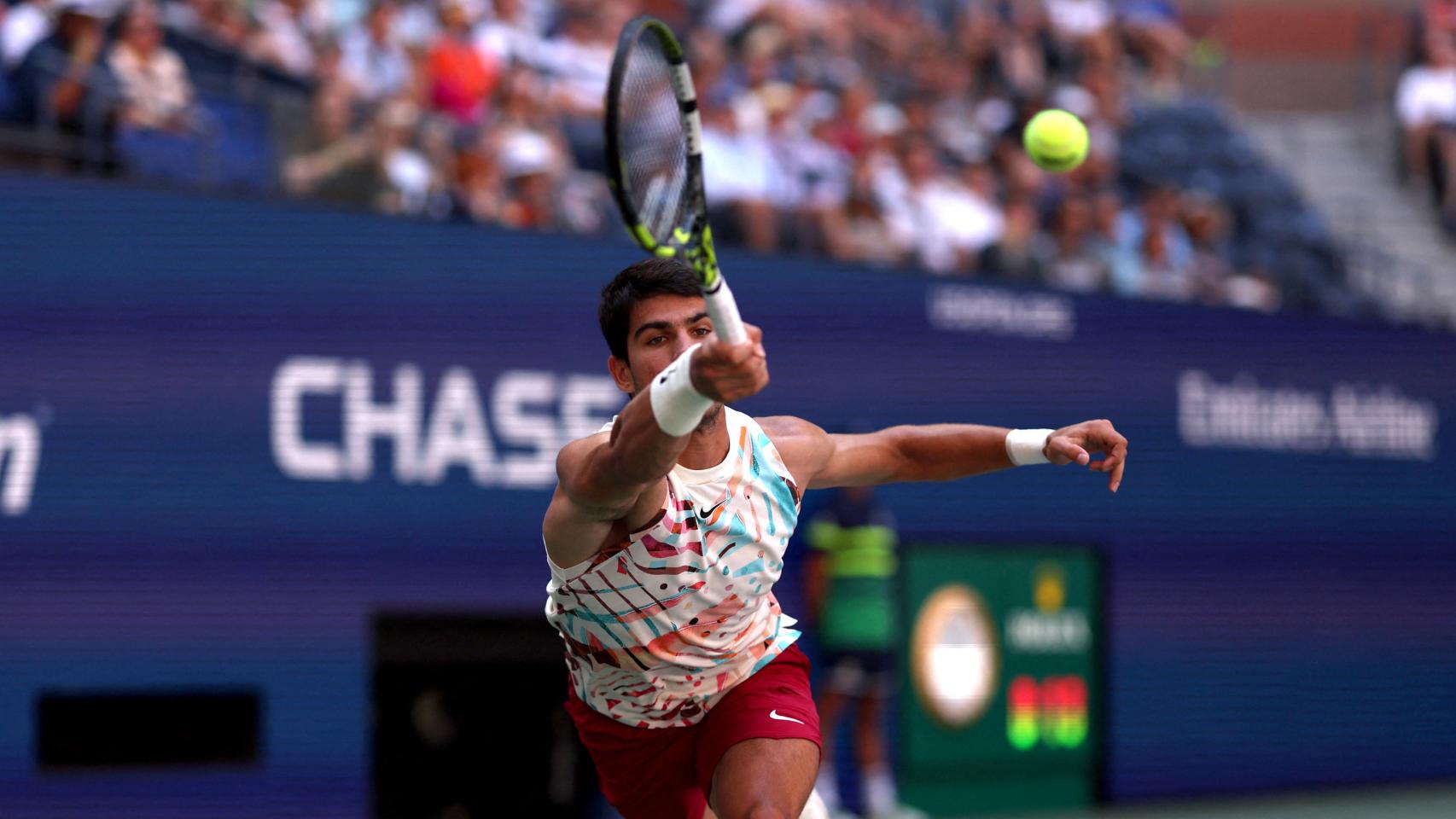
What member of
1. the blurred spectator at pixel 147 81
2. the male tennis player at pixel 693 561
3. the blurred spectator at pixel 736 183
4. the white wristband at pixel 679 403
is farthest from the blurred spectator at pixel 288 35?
the white wristband at pixel 679 403

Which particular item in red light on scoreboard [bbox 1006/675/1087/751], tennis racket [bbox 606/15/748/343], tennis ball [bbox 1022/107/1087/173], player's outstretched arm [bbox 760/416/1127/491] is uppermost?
tennis ball [bbox 1022/107/1087/173]

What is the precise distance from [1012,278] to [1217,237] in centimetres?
380

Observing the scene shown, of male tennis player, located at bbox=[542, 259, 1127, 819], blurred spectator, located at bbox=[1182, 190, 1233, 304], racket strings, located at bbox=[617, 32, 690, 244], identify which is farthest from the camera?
blurred spectator, located at bbox=[1182, 190, 1233, 304]

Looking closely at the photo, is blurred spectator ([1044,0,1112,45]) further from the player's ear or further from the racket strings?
the racket strings

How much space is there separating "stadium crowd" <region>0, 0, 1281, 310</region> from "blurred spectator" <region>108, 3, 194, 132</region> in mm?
10

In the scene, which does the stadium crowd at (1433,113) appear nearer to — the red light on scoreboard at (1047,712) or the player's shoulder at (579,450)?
the red light on scoreboard at (1047,712)

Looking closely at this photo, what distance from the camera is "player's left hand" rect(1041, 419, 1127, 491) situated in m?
5.07

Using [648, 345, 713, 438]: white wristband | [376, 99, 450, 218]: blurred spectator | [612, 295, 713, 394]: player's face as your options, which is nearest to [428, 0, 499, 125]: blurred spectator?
[376, 99, 450, 218]: blurred spectator

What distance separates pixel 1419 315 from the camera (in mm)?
14062

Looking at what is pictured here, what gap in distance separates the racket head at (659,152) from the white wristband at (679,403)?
0.20 metres

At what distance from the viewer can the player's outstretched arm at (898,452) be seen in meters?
5.40

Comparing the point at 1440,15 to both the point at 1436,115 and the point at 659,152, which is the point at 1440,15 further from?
the point at 659,152

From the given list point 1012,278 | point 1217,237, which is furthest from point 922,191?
point 1217,237

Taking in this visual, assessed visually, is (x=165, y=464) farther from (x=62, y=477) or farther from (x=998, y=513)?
Result: (x=998, y=513)
